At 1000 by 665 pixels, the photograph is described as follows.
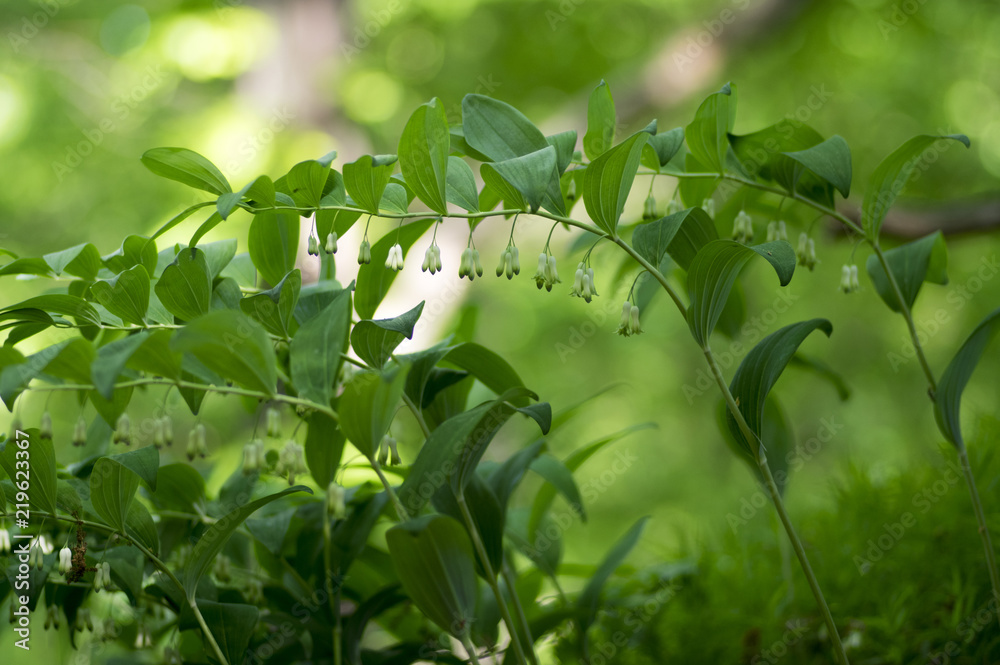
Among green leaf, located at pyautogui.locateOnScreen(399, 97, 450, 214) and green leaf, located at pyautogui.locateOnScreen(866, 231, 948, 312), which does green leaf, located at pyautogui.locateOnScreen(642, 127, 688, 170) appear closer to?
green leaf, located at pyautogui.locateOnScreen(399, 97, 450, 214)

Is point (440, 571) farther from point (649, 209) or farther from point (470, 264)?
point (649, 209)

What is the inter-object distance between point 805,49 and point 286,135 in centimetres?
369

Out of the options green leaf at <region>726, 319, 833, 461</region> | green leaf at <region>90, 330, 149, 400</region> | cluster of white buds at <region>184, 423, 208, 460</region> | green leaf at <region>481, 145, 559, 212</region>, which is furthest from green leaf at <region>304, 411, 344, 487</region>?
green leaf at <region>726, 319, 833, 461</region>

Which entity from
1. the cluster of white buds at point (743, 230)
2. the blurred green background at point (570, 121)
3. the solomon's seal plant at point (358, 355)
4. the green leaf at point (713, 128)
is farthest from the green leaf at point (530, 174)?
the blurred green background at point (570, 121)

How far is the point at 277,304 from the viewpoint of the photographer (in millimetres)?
659

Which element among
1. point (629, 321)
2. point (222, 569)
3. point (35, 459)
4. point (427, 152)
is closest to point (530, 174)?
point (427, 152)

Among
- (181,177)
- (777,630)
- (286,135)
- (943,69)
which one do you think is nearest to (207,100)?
(286,135)

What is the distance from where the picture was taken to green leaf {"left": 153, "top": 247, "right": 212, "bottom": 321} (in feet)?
2.05

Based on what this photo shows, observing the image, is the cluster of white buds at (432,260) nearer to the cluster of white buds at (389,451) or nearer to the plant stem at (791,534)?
the cluster of white buds at (389,451)

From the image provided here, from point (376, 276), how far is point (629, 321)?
315 mm

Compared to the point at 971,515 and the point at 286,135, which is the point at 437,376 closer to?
the point at 971,515

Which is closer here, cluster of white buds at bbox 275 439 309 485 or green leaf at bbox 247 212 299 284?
cluster of white buds at bbox 275 439 309 485

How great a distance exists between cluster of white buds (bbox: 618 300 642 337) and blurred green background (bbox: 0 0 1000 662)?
1.77 m

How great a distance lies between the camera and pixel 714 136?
73 centimetres
